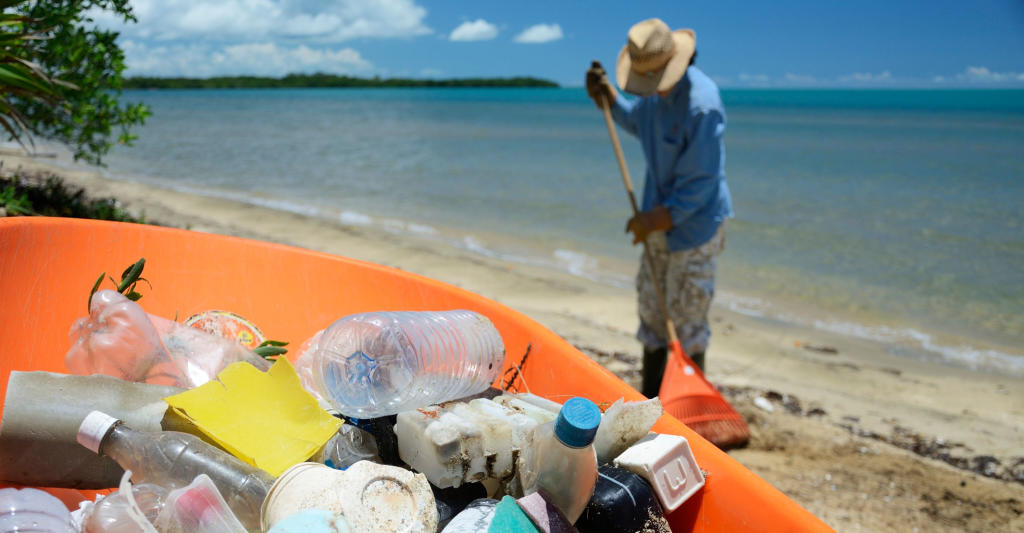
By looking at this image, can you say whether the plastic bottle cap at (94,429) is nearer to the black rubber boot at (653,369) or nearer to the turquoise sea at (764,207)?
the black rubber boot at (653,369)

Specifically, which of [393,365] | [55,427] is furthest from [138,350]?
[393,365]

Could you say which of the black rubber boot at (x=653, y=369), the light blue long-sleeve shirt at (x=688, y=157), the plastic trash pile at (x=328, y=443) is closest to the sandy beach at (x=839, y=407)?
the black rubber boot at (x=653, y=369)

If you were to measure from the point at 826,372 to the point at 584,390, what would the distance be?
404 cm

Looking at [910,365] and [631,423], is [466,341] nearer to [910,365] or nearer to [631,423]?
[631,423]

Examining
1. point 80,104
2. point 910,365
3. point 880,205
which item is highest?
point 80,104

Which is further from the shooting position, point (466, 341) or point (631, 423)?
point (466, 341)

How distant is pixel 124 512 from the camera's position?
4.55 feet

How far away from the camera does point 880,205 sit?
13.2 m

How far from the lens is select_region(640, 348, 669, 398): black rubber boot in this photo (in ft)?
13.6

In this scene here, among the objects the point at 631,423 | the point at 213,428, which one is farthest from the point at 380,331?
the point at 631,423

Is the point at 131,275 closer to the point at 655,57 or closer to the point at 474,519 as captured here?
the point at 474,519

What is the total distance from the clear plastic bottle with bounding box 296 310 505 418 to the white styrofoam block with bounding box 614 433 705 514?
556mm

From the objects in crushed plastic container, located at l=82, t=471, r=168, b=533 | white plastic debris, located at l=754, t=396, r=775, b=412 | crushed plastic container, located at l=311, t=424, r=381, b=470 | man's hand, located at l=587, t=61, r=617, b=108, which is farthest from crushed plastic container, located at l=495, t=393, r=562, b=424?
white plastic debris, located at l=754, t=396, r=775, b=412

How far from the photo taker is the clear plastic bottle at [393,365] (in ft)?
6.29
